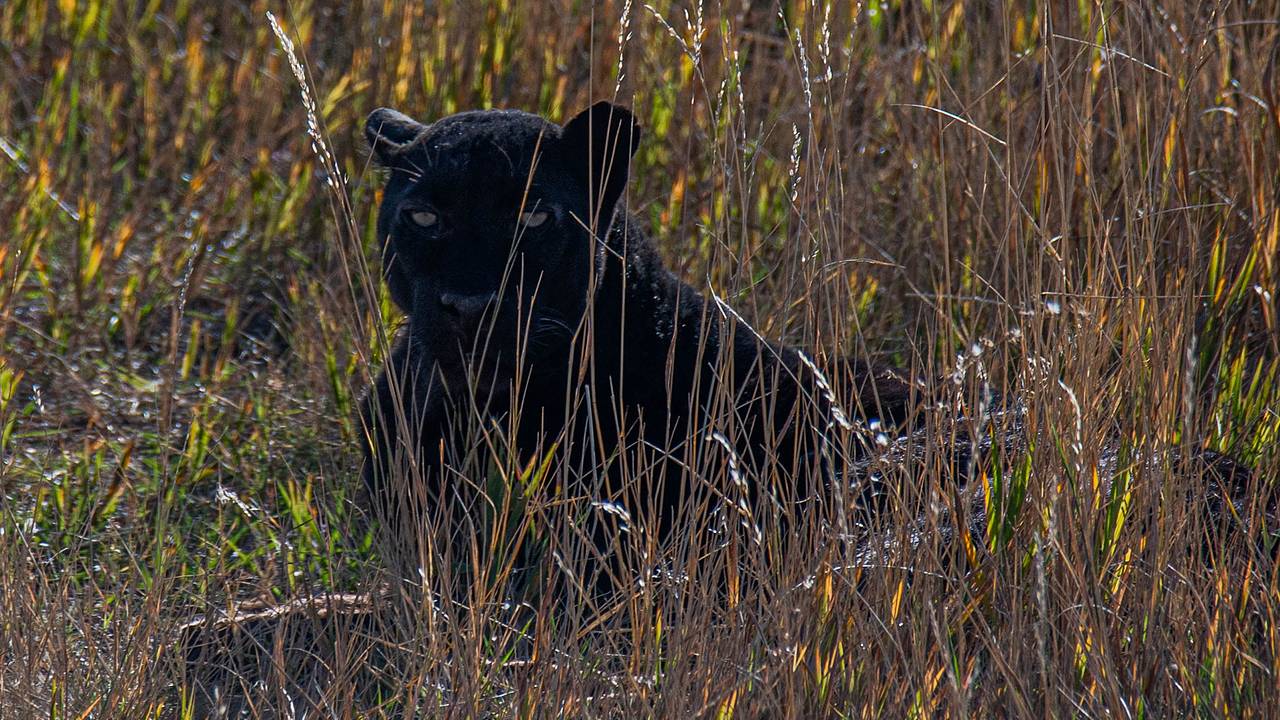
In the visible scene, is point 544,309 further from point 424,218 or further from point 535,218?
point 424,218

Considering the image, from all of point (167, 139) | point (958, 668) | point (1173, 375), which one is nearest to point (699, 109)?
point (167, 139)

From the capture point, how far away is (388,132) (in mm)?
3369

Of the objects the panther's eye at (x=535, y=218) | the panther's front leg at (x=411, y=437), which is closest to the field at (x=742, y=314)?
the panther's front leg at (x=411, y=437)

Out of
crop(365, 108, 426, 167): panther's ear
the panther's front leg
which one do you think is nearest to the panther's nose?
the panther's front leg

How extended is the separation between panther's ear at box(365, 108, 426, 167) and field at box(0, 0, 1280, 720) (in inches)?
9.7

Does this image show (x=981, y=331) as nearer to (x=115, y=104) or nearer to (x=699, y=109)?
(x=699, y=109)

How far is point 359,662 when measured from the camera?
2.30m

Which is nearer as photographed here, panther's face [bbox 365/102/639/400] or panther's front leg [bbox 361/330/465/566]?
panther's front leg [bbox 361/330/465/566]

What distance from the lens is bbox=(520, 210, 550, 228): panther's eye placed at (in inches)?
118

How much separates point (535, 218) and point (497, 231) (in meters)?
0.09

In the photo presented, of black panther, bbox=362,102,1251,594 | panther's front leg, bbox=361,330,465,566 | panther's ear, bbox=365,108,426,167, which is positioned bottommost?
panther's front leg, bbox=361,330,465,566

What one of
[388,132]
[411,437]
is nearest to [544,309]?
[411,437]

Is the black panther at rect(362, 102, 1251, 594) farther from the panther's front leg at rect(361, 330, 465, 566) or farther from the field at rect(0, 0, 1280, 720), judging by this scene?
the field at rect(0, 0, 1280, 720)

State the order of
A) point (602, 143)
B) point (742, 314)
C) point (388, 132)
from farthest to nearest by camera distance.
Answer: point (742, 314) < point (388, 132) < point (602, 143)
